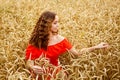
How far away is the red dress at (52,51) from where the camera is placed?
11.0 ft

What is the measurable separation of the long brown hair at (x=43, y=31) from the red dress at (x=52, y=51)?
0.05 metres

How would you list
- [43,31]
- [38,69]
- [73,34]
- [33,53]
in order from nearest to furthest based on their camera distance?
[38,69] < [33,53] < [43,31] < [73,34]

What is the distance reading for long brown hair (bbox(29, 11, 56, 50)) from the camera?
133 inches

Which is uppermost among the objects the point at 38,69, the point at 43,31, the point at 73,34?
the point at 43,31

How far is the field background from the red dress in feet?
0.43

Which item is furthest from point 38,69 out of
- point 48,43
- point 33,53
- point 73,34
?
point 73,34

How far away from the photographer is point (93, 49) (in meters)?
3.41

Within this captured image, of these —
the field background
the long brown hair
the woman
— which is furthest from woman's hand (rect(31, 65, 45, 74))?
the long brown hair

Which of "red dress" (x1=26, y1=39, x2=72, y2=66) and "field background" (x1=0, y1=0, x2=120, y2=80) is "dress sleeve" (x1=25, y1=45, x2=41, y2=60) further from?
"field background" (x1=0, y1=0, x2=120, y2=80)

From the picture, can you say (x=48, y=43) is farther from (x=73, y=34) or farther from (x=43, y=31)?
(x=73, y=34)

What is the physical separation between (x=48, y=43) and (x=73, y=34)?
1.02 m

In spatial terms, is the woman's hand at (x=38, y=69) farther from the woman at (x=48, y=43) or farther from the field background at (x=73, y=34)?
the woman at (x=48, y=43)

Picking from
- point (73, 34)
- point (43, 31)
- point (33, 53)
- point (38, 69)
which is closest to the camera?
point (38, 69)

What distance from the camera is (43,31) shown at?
344 centimetres
